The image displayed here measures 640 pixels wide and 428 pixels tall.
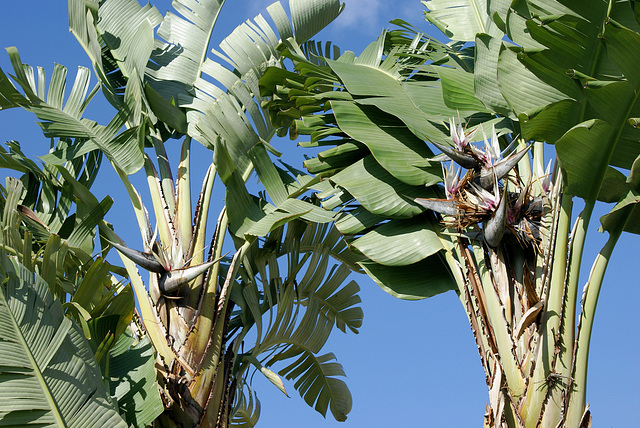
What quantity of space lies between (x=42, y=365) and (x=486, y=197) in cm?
251

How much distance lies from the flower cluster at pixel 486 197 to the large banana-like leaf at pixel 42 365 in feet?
7.04

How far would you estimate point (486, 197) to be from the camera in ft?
12.4

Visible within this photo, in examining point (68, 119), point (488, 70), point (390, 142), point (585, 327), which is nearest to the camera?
point (585, 327)

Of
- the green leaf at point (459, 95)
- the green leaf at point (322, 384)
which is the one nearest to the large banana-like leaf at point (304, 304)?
the green leaf at point (322, 384)

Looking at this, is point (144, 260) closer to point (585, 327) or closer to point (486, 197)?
point (486, 197)

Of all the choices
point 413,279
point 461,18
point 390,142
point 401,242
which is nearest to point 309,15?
point 461,18

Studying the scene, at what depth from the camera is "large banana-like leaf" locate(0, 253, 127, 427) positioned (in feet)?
10.5

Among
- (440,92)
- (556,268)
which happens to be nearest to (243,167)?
(440,92)

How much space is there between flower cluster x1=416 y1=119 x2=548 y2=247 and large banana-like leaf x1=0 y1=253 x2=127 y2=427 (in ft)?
7.04

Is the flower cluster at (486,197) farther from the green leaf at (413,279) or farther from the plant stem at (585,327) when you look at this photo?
the green leaf at (413,279)

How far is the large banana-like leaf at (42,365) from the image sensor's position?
3.19 m

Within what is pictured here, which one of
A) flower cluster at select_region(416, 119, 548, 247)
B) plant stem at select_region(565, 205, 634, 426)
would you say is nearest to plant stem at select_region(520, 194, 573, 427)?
plant stem at select_region(565, 205, 634, 426)

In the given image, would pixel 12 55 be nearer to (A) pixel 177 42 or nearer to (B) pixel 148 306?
(A) pixel 177 42

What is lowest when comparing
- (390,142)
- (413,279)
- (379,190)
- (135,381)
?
(135,381)
